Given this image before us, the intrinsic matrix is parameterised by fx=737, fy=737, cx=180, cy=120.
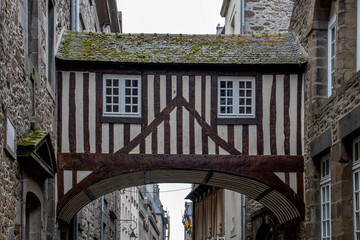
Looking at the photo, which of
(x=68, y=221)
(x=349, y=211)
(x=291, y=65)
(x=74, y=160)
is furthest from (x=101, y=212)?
(x=349, y=211)

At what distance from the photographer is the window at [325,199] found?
12.1m

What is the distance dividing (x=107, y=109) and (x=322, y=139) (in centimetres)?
395

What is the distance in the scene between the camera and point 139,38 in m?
14.2

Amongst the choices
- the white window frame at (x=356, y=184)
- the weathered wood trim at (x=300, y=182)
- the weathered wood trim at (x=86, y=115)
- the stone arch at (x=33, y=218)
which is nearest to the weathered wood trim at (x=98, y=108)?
the weathered wood trim at (x=86, y=115)

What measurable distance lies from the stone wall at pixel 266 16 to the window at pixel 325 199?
7.61m

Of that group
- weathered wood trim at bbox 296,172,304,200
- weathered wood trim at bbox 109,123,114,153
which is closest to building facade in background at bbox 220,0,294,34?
weathered wood trim at bbox 296,172,304,200

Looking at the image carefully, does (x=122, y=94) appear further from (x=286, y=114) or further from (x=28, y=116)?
(x=28, y=116)

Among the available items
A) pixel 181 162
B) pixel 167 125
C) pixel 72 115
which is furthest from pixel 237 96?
pixel 72 115

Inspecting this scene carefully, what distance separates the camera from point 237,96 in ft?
44.5

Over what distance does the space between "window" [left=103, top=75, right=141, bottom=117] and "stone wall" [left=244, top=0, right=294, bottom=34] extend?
668 cm

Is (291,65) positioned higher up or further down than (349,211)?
higher up

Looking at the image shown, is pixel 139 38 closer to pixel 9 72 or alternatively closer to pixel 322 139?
pixel 322 139

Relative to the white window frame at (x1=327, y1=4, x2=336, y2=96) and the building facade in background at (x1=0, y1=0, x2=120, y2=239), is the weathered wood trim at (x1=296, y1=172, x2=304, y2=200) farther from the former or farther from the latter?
the building facade in background at (x1=0, y1=0, x2=120, y2=239)

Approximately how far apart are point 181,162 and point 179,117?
32.3 inches
